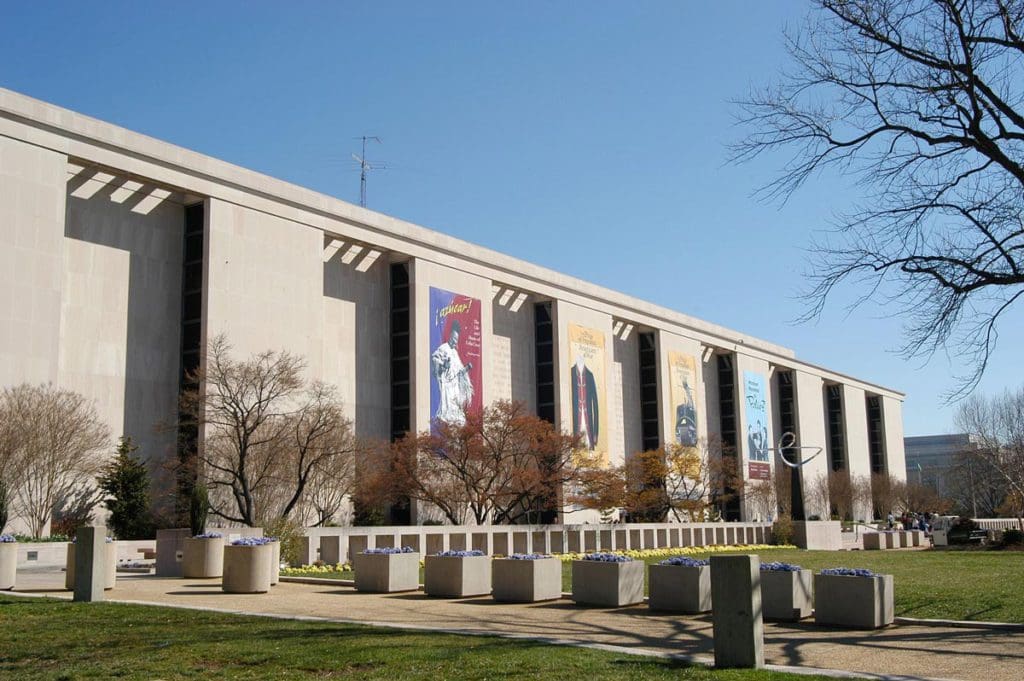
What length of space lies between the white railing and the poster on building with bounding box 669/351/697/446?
62.2 ft

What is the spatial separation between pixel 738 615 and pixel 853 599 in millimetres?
5052

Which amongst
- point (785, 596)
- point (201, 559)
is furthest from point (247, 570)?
point (785, 596)

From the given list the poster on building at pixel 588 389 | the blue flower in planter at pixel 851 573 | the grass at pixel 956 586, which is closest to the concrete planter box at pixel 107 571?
the grass at pixel 956 586

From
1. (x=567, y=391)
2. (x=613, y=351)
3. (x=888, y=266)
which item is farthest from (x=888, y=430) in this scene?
(x=888, y=266)

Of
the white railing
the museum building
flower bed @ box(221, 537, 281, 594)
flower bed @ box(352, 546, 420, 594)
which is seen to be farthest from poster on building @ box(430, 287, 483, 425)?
flower bed @ box(221, 537, 281, 594)

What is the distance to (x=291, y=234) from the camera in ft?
172

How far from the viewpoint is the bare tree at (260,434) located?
44.6m

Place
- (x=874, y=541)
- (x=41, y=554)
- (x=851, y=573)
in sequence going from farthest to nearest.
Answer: (x=874, y=541), (x=41, y=554), (x=851, y=573)

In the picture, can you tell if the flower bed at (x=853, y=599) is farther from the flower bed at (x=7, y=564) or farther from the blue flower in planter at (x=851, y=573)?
the flower bed at (x=7, y=564)

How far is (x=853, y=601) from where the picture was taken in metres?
15.6

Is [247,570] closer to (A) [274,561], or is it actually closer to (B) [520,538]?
(A) [274,561]

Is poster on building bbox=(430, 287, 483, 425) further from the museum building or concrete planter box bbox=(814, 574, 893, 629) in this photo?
concrete planter box bbox=(814, 574, 893, 629)

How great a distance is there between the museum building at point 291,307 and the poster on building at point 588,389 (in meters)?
0.15

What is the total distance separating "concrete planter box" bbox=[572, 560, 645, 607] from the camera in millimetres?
17938
